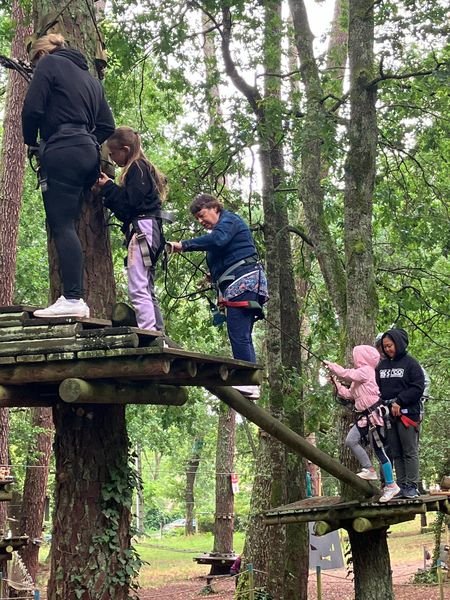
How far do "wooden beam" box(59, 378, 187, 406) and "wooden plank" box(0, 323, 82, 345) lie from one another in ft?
0.85

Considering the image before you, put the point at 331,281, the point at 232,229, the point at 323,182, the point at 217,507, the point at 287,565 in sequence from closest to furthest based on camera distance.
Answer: the point at 232,229, the point at 331,281, the point at 287,565, the point at 323,182, the point at 217,507

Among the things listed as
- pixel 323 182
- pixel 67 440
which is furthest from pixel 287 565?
pixel 67 440

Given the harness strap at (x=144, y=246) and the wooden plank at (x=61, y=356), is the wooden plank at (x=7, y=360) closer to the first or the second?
the wooden plank at (x=61, y=356)

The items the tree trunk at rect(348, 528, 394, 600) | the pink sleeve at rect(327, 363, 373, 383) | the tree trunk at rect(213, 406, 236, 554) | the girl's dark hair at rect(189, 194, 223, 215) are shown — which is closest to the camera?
the girl's dark hair at rect(189, 194, 223, 215)

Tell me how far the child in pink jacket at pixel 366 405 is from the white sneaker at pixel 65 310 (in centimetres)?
250

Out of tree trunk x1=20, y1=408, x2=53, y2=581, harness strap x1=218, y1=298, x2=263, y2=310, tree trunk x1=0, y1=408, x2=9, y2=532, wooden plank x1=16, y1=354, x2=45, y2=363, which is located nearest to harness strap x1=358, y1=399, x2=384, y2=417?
harness strap x1=218, y1=298, x2=263, y2=310

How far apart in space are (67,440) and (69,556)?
710mm

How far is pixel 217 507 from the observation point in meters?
17.3

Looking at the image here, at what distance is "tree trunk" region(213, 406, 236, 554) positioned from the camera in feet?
54.6

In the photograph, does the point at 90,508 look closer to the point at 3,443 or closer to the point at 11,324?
the point at 11,324

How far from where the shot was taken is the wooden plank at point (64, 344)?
404cm

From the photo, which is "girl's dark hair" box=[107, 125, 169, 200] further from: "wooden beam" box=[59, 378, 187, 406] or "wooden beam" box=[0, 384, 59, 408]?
"wooden beam" box=[0, 384, 59, 408]

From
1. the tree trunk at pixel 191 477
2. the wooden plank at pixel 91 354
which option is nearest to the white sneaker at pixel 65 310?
the wooden plank at pixel 91 354

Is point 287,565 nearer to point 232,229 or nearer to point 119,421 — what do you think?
point 119,421
